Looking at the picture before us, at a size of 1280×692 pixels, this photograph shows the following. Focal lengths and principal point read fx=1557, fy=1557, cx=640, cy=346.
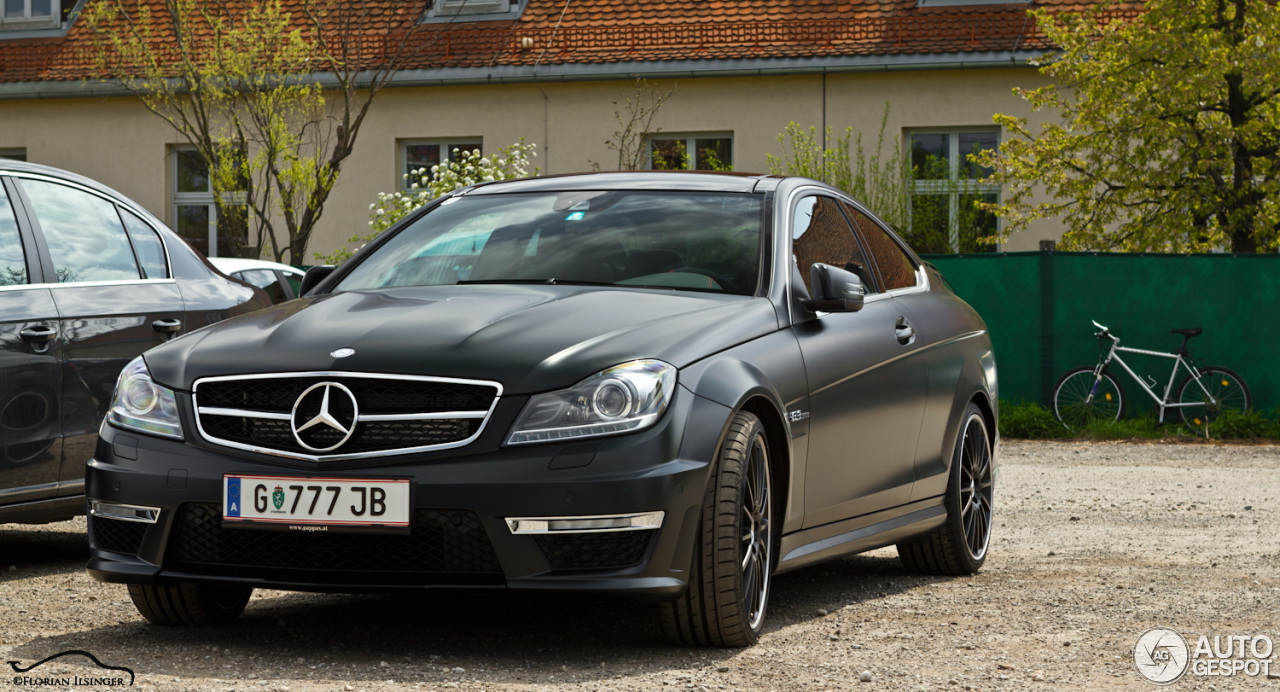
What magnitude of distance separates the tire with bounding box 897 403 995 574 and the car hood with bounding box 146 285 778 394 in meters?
1.86

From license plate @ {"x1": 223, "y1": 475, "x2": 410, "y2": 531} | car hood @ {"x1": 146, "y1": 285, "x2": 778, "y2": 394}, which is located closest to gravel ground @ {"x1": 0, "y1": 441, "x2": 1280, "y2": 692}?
license plate @ {"x1": 223, "y1": 475, "x2": 410, "y2": 531}

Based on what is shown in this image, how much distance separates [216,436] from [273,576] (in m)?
0.43

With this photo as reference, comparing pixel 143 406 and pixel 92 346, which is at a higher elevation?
pixel 92 346

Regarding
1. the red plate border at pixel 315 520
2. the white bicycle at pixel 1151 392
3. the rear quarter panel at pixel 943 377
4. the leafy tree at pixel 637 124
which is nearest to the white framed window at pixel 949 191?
the leafy tree at pixel 637 124

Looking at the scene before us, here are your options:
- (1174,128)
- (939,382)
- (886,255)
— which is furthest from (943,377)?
(1174,128)

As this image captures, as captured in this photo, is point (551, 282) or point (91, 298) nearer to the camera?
point (551, 282)

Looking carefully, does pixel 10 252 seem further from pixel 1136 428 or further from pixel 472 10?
pixel 472 10

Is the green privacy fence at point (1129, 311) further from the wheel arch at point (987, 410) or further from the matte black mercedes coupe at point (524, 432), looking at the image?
the matte black mercedes coupe at point (524, 432)

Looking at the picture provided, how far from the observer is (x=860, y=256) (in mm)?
6297

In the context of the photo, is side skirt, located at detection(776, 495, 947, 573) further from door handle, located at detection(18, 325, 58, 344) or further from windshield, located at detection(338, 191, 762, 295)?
door handle, located at detection(18, 325, 58, 344)

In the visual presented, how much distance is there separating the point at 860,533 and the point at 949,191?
16.2 meters

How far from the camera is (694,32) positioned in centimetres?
2219

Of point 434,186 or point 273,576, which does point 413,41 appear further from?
point 273,576

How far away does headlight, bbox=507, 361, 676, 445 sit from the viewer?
167 inches
